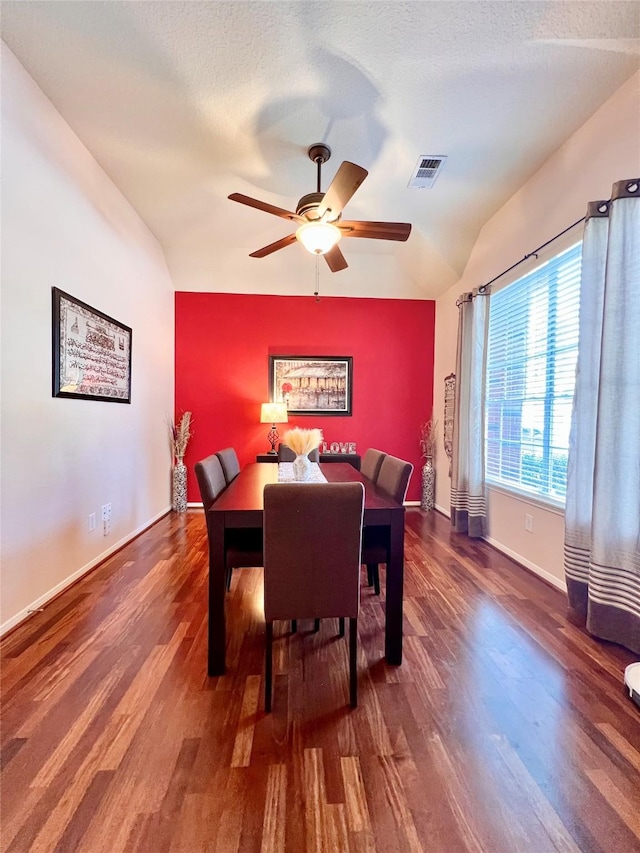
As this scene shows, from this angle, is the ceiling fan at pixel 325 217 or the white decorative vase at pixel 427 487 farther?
the white decorative vase at pixel 427 487

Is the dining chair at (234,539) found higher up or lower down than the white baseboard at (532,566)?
higher up

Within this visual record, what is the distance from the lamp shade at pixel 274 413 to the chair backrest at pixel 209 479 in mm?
1999

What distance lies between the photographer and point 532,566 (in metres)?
2.66

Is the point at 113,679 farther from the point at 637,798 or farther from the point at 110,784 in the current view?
the point at 637,798

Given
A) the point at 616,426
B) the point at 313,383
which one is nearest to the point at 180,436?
the point at 313,383

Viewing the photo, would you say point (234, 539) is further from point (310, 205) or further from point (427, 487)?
point (427, 487)

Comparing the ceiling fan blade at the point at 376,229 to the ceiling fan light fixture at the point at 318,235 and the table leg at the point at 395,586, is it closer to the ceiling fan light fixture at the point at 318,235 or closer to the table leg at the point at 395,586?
the ceiling fan light fixture at the point at 318,235

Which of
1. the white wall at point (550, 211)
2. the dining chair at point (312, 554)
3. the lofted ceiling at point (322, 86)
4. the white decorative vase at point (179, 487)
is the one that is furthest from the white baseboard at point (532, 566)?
the white decorative vase at point (179, 487)

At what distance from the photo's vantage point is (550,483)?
256 cm

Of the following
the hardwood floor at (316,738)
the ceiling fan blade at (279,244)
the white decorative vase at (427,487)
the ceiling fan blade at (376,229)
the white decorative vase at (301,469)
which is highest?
the ceiling fan blade at (279,244)

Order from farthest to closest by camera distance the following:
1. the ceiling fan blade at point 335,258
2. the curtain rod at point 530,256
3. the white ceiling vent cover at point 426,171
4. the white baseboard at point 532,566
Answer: the ceiling fan blade at point 335,258 < the white ceiling vent cover at point 426,171 < the white baseboard at point 532,566 < the curtain rod at point 530,256

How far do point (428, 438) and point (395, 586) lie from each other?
327 cm

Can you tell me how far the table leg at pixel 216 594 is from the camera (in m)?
1.54

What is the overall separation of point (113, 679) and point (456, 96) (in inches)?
137
